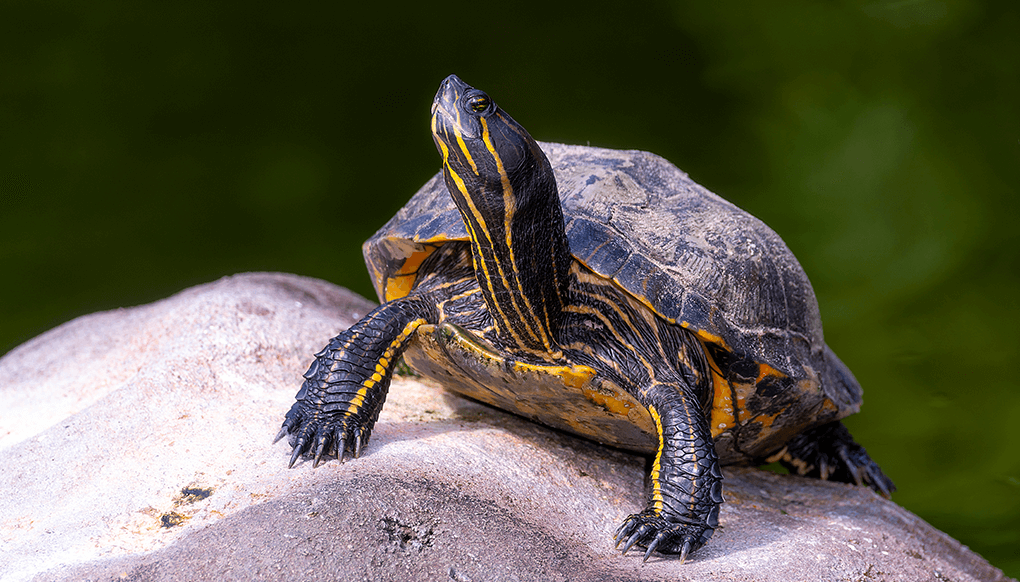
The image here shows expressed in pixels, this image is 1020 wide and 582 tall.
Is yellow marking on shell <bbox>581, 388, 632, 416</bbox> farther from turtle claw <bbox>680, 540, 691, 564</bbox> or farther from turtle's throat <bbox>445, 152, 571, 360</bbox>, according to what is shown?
turtle claw <bbox>680, 540, 691, 564</bbox>

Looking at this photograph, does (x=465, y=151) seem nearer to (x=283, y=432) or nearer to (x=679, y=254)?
(x=679, y=254)

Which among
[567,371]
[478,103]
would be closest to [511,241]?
[478,103]

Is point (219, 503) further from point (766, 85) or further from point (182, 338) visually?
point (766, 85)

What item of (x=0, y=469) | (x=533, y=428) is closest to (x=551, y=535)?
(x=533, y=428)

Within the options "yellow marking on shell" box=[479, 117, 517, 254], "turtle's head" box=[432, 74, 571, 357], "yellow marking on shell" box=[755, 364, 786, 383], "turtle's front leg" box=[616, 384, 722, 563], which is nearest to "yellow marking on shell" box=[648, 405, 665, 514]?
"turtle's front leg" box=[616, 384, 722, 563]

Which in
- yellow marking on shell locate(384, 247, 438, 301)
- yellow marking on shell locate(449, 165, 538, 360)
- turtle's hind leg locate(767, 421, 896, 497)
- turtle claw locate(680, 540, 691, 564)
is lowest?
turtle's hind leg locate(767, 421, 896, 497)

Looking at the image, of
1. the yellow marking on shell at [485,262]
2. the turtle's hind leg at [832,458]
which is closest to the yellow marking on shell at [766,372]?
the yellow marking on shell at [485,262]
